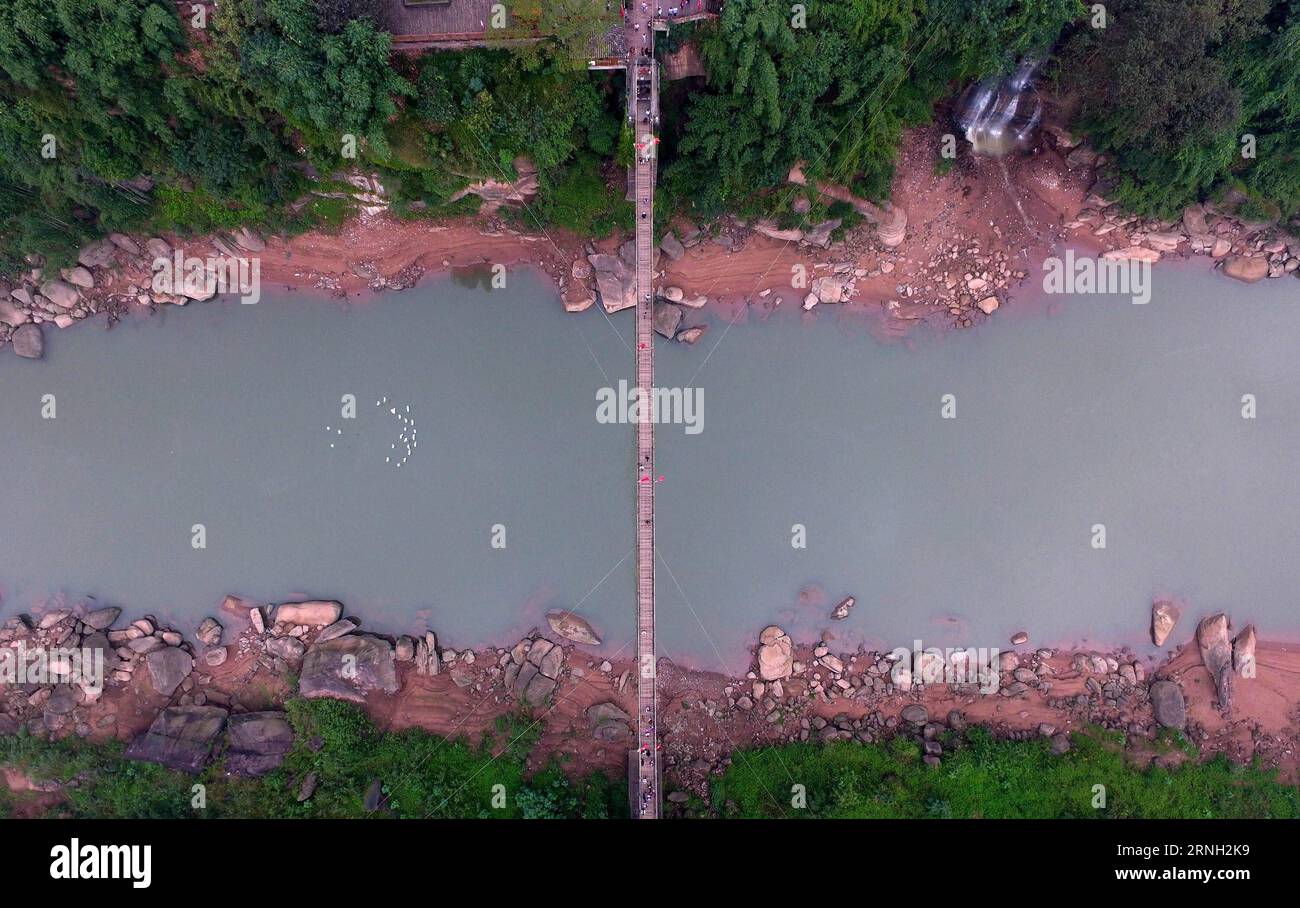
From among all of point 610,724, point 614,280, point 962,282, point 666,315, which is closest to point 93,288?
point 614,280

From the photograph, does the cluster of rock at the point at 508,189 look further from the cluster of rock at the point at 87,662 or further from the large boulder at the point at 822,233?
the cluster of rock at the point at 87,662

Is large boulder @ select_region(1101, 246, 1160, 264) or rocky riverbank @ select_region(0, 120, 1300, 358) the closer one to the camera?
rocky riverbank @ select_region(0, 120, 1300, 358)

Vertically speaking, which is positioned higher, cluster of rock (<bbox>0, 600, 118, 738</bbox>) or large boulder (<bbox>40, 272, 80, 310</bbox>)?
large boulder (<bbox>40, 272, 80, 310</bbox>)

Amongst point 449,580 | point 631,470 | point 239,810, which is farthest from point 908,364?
point 239,810

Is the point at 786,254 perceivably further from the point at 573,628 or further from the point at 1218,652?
the point at 1218,652

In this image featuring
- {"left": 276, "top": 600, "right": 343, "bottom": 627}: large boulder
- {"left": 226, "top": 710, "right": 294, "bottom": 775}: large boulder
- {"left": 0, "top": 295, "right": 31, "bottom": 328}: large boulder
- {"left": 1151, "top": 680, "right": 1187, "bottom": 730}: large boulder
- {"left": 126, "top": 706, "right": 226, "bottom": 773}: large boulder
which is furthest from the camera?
{"left": 276, "top": 600, "right": 343, "bottom": 627}: large boulder

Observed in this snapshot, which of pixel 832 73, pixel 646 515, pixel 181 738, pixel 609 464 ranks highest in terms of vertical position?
pixel 832 73

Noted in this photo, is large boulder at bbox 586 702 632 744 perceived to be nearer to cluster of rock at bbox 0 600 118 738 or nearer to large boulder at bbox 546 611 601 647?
large boulder at bbox 546 611 601 647

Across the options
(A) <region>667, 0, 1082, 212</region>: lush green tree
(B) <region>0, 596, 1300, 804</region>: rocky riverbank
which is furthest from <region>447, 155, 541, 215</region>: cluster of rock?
(B) <region>0, 596, 1300, 804</region>: rocky riverbank
